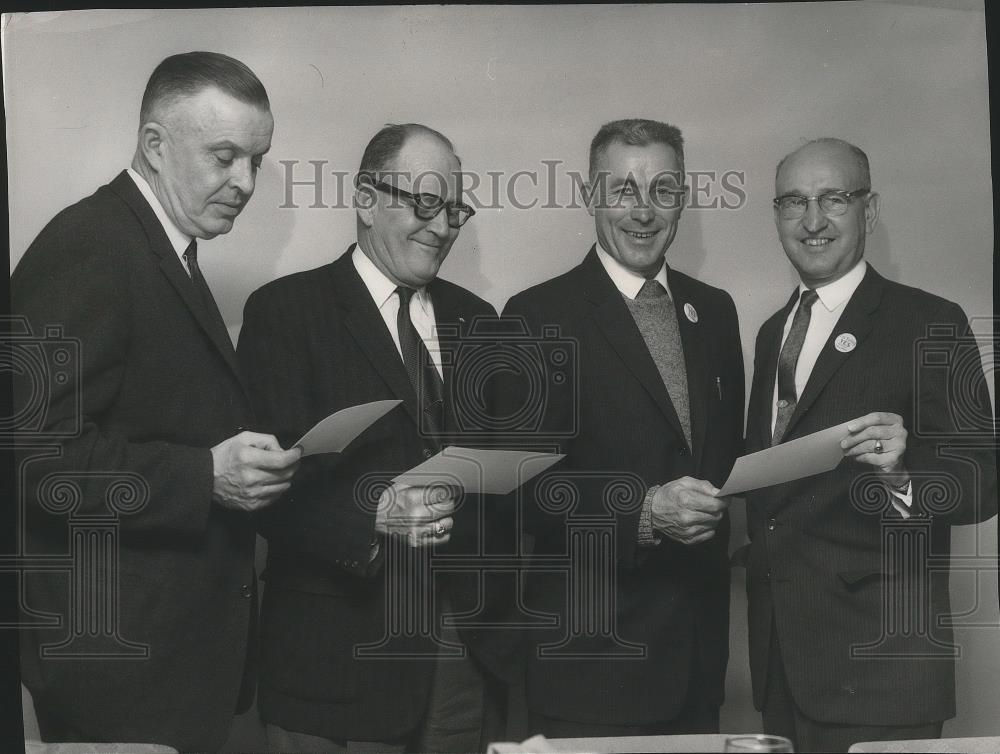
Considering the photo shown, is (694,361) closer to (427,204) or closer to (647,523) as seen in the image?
(647,523)

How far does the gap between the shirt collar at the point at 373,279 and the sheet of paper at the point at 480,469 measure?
0.39m

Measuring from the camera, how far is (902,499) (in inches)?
119

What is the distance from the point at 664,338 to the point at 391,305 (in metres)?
0.70

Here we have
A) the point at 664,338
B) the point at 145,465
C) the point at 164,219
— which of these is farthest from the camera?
the point at 664,338

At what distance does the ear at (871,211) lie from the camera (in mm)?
3109

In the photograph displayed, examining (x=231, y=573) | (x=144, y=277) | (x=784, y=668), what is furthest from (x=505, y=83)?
(x=784, y=668)

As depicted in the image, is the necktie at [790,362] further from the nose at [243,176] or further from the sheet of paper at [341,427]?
the nose at [243,176]

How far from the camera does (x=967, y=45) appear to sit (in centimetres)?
316

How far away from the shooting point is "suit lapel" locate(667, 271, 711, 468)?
9.94 ft

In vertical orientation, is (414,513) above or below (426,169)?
below

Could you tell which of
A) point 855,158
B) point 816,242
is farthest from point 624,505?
point 855,158

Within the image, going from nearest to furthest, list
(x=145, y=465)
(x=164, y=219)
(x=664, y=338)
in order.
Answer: (x=145, y=465)
(x=164, y=219)
(x=664, y=338)

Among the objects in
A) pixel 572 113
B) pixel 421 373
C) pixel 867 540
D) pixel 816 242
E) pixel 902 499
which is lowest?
pixel 867 540

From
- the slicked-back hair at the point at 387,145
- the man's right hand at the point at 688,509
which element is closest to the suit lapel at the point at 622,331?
the man's right hand at the point at 688,509
